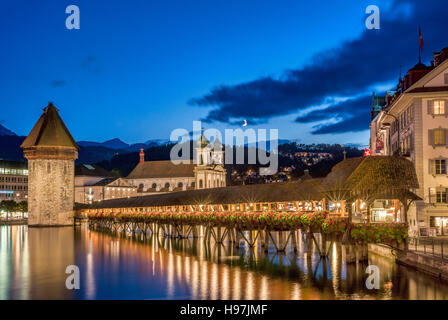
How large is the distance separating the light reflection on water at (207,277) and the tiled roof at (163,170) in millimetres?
105140

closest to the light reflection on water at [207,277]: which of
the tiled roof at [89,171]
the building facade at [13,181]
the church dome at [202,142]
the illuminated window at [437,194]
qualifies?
the illuminated window at [437,194]

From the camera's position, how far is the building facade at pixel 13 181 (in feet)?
480

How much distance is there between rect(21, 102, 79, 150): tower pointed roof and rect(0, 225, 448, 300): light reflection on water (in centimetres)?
5030

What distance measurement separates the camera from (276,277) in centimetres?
2748

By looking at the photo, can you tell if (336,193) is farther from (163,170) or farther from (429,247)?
(163,170)

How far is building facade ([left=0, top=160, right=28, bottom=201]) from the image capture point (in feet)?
480

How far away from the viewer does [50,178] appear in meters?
89.8

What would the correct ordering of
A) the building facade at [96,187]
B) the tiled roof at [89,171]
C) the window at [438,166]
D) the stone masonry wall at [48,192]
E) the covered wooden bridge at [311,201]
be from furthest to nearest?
the tiled roof at [89,171]
the building facade at [96,187]
the stone masonry wall at [48,192]
the window at [438,166]
the covered wooden bridge at [311,201]

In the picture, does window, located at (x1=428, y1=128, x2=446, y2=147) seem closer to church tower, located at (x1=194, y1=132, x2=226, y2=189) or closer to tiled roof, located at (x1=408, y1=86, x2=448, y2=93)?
tiled roof, located at (x1=408, y1=86, x2=448, y2=93)

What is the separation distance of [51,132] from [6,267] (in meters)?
60.2

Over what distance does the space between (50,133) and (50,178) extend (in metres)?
7.89

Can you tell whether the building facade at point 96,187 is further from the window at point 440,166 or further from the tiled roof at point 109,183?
the window at point 440,166

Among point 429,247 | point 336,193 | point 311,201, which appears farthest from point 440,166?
point 336,193

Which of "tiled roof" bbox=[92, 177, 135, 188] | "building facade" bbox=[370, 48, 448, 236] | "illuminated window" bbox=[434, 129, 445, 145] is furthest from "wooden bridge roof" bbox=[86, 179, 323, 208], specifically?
"tiled roof" bbox=[92, 177, 135, 188]
